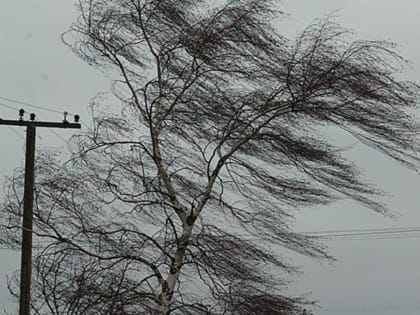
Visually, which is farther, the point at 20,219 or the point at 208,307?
the point at 20,219

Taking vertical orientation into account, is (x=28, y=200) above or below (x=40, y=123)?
below

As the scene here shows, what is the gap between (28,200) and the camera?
68.0ft

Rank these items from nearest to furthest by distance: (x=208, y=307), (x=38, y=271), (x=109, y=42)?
(x=208, y=307) → (x=109, y=42) → (x=38, y=271)

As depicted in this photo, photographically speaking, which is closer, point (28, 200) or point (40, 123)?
point (28, 200)

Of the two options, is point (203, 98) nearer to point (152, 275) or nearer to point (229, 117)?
point (229, 117)

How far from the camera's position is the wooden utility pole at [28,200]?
20.6 meters

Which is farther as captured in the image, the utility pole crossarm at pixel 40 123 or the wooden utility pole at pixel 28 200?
the utility pole crossarm at pixel 40 123

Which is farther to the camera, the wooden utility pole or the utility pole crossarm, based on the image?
the utility pole crossarm

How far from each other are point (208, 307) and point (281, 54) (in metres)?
4.31

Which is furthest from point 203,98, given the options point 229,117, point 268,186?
point 268,186

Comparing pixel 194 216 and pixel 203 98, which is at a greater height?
pixel 203 98

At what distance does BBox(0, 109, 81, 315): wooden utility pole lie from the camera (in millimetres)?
20625

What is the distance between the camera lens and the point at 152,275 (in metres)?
18.3

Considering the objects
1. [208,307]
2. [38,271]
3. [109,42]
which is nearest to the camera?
[208,307]
